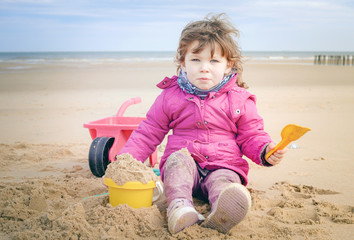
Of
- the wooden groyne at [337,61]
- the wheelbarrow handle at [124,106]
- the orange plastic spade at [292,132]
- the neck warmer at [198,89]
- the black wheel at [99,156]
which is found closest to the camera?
the orange plastic spade at [292,132]

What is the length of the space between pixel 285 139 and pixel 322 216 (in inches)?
21.0

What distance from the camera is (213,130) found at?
105 inches

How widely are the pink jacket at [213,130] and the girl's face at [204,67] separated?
0.29 ft

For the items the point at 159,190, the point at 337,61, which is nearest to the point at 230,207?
the point at 159,190

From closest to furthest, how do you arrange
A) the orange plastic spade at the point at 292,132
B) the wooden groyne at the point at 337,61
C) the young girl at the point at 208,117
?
the orange plastic spade at the point at 292,132 → the young girl at the point at 208,117 → the wooden groyne at the point at 337,61

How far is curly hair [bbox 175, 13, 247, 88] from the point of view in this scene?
260cm

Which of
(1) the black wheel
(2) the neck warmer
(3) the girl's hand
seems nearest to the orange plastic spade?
(3) the girl's hand

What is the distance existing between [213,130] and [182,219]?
2.83 ft

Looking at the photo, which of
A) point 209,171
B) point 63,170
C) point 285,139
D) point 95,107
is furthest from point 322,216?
point 95,107

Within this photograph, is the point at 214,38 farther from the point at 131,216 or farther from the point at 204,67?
the point at 131,216

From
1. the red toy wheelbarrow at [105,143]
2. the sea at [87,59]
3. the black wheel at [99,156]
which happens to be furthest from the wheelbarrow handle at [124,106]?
the sea at [87,59]

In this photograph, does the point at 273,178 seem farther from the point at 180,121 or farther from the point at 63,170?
the point at 63,170

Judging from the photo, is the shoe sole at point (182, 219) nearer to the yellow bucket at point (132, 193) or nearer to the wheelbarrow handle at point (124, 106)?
the yellow bucket at point (132, 193)

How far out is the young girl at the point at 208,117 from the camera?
100 inches
